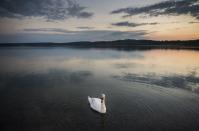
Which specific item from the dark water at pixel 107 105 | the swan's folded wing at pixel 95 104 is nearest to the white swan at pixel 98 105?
the swan's folded wing at pixel 95 104

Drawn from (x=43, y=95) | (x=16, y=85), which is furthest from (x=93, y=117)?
(x=16, y=85)

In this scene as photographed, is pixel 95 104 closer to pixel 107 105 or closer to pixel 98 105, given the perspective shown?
pixel 98 105

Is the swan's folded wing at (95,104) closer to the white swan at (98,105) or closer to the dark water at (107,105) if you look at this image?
the white swan at (98,105)

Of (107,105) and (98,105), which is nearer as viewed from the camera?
(98,105)

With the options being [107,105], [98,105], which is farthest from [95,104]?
[107,105]

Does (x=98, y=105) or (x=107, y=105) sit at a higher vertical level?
(x=98, y=105)

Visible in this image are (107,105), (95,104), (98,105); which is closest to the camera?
(98,105)

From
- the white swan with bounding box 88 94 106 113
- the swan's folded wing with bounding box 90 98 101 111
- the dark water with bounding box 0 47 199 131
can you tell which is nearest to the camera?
the dark water with bounding box 0 47 199 131

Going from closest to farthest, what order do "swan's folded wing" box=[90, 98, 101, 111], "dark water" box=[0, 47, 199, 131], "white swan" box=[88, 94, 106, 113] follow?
1. "dark water" box=[0, 47, 199, 131]
2. "white swan" box=[88, 94, 106, 113]
3. "swan's folded wing" box=[90, 98, 101, 111]

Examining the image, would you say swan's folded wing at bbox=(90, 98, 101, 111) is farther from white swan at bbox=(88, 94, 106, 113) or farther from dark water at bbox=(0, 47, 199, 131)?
dark water at bbox=(0, 47, 199, 131)

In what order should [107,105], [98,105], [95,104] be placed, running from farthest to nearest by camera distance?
1. [107,105]
2. [95,104]
3. [98,105]

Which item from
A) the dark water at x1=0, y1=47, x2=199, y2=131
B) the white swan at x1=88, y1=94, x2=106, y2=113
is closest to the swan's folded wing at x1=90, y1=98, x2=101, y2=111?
the white swan at x1=88, y1=94, x2=106, y2=113

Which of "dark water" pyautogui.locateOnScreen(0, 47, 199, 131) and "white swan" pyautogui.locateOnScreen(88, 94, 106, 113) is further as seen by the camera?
"white swan" pyautogui.locateOnScreen(88, 94, 106, 113)

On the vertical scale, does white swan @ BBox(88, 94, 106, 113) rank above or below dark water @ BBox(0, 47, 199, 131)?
above
